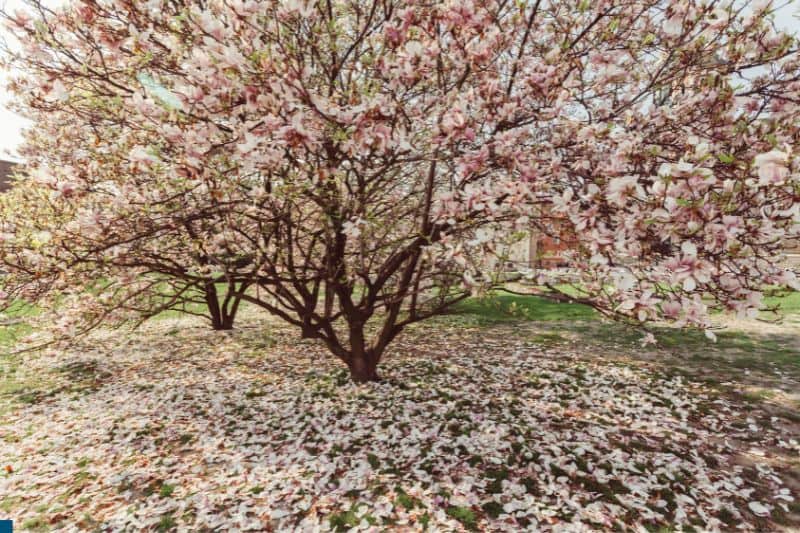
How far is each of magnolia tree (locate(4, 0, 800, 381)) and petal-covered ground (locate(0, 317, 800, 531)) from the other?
95.9 inches

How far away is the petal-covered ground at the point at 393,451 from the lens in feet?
16.3

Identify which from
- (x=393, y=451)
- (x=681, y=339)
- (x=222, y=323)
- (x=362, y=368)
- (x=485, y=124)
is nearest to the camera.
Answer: (x=485, y=124)

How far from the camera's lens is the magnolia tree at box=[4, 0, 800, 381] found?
152 inches

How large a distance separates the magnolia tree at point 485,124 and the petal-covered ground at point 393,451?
7.99 feet

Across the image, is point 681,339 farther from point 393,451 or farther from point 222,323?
point 222,323

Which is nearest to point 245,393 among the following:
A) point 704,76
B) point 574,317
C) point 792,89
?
point 704,76

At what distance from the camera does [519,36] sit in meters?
5.80

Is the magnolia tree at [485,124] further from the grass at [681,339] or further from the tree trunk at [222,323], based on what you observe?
the tree trunk at [222,323]

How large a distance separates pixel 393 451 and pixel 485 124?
4.69 m

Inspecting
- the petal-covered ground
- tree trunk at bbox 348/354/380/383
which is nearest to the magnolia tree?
the petal-covered ground

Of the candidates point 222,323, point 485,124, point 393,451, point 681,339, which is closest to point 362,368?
point 393,451

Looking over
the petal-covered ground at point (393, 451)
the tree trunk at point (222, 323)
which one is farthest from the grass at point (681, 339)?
the tree trunk at point (222, 323)

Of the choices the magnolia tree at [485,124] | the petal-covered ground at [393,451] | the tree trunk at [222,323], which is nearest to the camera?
the magnolia tree at [485,124]

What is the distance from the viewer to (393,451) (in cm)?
621
